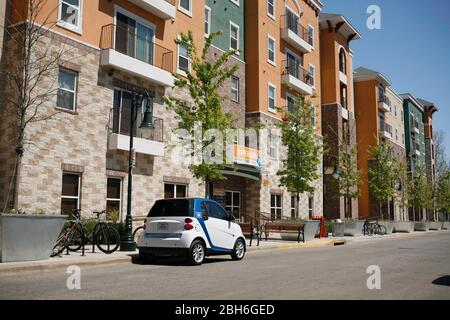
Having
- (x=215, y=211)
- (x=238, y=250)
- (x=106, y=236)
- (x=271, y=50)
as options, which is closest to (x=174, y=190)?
(x=106, y=236)

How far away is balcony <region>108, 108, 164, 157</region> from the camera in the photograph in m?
19.4

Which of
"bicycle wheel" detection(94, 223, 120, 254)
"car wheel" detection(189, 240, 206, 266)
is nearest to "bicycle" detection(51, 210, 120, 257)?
"bicycle wheel" detection(94, 223, 120, 254)

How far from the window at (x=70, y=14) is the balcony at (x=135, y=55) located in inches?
49.9

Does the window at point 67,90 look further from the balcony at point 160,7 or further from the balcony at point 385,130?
the balcony at point 385,130

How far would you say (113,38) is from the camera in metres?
19.9

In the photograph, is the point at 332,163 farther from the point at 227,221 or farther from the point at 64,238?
the point at 64,238

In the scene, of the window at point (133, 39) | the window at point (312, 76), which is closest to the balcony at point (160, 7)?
the window at point (133, 39)

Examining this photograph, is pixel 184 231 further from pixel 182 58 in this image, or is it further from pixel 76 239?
pixel 182 58

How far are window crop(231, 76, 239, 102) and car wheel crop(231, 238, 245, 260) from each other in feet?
54.6

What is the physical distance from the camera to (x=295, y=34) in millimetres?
34656

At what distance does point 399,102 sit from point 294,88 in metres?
36.4

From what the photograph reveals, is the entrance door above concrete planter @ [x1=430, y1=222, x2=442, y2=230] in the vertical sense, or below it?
above

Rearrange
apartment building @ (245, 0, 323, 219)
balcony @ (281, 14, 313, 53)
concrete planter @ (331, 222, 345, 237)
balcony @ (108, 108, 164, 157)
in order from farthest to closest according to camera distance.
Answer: balcony @ (281, 14, 313, 53) < apartment building @ (245, 0, 323, 219) < concrete planter @ (331, 222, 345, 237) < balcony @ (108, 108, 164, 157)

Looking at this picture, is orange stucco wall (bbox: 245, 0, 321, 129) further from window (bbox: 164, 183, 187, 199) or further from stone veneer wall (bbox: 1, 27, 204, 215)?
stone veneer wall (bbox: 1, 27, 204, 215)
